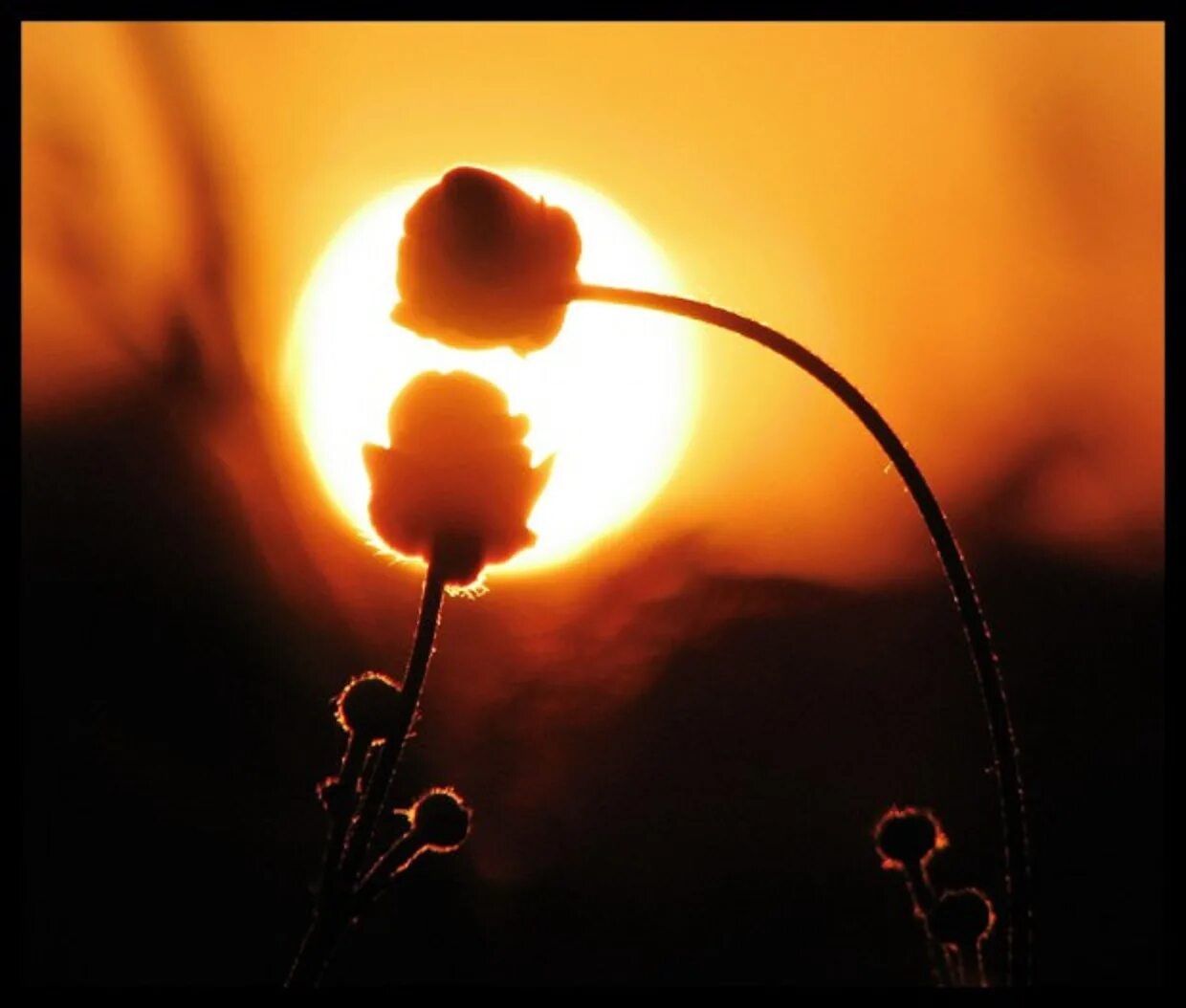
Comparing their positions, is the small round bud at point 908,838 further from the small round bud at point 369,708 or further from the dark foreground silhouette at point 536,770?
the dark foreground silhouette at point 536,770

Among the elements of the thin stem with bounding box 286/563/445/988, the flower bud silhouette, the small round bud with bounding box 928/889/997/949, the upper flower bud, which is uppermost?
the upper flower bud

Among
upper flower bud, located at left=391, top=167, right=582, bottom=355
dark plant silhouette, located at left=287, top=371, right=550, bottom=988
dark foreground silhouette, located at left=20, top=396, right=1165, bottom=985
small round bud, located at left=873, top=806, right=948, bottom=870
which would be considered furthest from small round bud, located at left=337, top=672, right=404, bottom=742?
dark foreground silhouette, located at left=20, top=396, right=1165, bottom=985

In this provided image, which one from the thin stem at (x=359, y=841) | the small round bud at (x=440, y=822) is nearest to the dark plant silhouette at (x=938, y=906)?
the small round bud at (x=440, y=822)

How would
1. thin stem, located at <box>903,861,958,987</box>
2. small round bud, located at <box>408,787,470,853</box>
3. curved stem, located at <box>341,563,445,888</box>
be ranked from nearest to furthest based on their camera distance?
curved stem, located at <box>341,563,445,888</box> → small round bud, located at <box>408,787,470,853</box> → thin stem, located at <box>903,861,958,987</box>

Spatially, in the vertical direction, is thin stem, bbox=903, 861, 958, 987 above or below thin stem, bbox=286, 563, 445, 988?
below

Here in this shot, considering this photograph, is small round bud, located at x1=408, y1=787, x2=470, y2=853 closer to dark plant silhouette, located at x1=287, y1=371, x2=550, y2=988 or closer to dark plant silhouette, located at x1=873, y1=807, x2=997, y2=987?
dark plant silhouette, located at x1=287, y1=371, x2=550, y2=988
